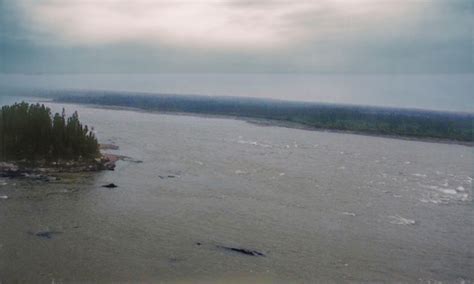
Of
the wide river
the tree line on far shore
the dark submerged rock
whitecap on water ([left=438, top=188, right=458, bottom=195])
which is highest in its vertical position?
the tree line on far shore

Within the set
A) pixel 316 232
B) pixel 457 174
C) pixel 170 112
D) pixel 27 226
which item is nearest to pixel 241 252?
pixel 316 232

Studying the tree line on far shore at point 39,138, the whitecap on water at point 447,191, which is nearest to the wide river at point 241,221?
the whitecap on water at point 447,191

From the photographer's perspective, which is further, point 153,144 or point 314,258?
point 153,144

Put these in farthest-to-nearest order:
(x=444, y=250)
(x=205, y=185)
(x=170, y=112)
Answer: (x=170, y=112) → (x=205, y=185) → (x=444, y=250)

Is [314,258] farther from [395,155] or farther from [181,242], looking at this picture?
[395,155]

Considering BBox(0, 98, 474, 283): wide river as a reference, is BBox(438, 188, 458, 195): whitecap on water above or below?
above

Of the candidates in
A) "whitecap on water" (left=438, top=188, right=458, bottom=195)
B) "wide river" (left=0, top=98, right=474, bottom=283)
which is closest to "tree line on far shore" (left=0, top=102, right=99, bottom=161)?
"wide river" (left=0, top=98, right=474, bottom=283)

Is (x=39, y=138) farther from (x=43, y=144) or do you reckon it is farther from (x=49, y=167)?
(x=49, y=167)

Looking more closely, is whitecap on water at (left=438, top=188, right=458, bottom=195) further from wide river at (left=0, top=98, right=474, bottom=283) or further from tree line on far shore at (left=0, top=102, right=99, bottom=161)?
tree line on far shore at (left=0, top=102, right=99, bottom=161)

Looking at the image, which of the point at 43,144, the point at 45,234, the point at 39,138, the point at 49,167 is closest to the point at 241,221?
the point at 45,234
